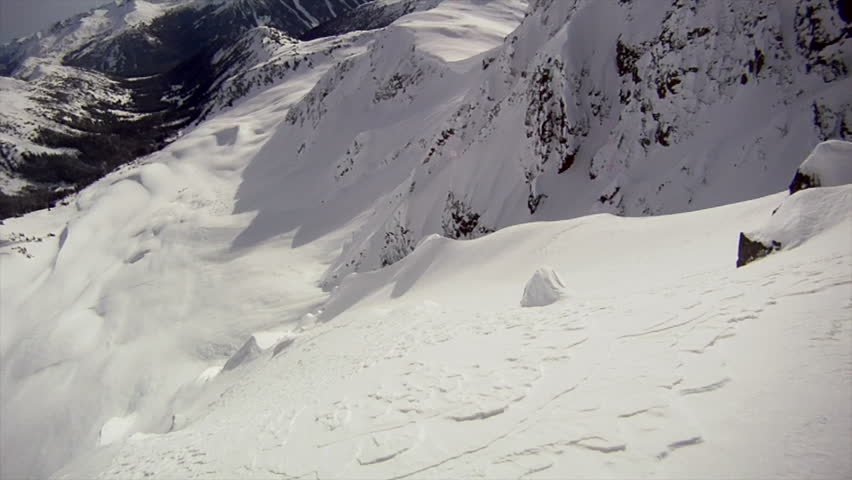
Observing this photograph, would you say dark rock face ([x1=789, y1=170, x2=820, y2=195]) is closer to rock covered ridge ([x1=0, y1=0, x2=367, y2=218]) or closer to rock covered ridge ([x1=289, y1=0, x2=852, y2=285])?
rock covered ridge ([x1=289, y1=0, x2=852, y2=285])

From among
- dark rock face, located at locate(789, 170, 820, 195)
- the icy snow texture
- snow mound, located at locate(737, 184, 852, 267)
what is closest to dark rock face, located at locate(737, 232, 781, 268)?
snow mound, located at locate(737, 184, 852, 267)

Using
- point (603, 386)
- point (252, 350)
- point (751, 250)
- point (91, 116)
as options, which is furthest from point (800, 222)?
point (91, 116)

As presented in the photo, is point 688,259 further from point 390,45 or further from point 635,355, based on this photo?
point 390,45

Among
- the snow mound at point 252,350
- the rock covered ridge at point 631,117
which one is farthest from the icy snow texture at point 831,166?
the snow mound at point 252,350

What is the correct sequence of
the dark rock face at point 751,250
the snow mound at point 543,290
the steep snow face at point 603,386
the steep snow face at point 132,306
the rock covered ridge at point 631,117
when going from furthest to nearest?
the steep snow face at point 132,306 < the rock covered ridge at point 631,117 < the snow mound at point 543,290 < the dark rock face at point 751,250 < the steep snow face at point 603,386

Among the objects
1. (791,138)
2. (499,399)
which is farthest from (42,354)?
(791,138)

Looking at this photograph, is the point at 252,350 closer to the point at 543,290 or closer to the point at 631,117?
the point at 543,290

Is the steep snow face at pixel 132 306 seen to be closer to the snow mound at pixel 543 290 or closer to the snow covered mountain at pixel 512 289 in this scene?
the snow covered mountain at pixel 512 289
